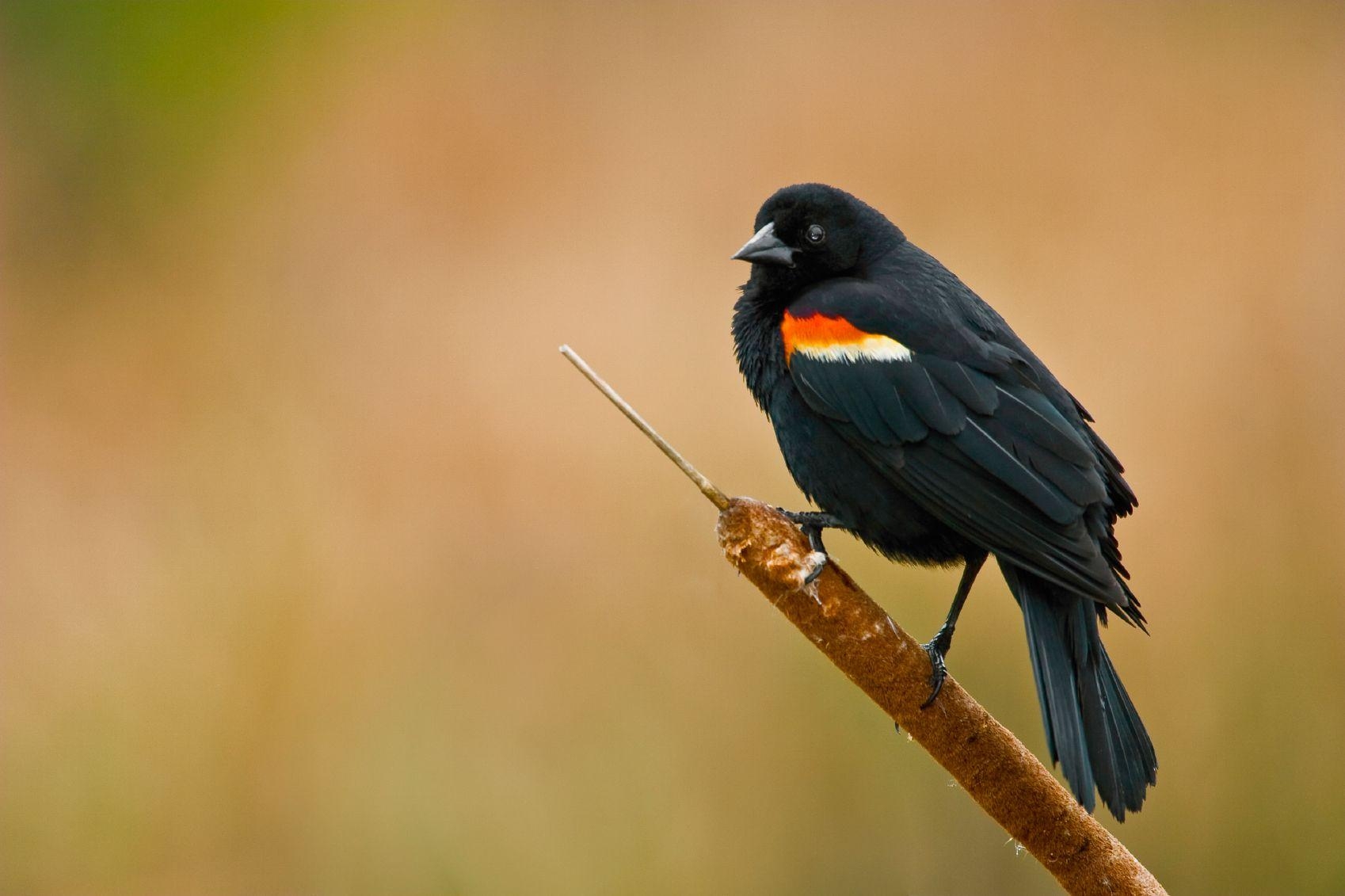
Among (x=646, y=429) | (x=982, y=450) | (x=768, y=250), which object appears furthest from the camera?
(x=768, y=250)

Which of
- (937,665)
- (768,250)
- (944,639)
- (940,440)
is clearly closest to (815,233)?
(768,250)

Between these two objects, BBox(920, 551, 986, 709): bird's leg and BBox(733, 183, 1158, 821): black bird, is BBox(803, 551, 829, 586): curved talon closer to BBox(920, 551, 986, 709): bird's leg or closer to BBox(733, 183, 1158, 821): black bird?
BBox(920, 551, 986, 709): bird's leg

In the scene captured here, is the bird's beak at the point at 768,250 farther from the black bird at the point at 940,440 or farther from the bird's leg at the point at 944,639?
the bird's leg at the point at 944,639

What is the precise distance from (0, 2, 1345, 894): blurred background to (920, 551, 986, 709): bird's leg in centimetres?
126

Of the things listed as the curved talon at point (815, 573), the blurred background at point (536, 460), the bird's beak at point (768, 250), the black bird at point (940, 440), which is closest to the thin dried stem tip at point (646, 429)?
the curved talon at point (815, 573)

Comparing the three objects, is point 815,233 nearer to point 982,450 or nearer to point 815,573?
point 982,450

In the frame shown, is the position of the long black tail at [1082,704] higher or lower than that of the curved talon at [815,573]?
lower

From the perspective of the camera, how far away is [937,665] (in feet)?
5.40

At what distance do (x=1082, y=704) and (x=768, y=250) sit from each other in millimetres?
1013

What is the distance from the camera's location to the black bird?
68.3 inches

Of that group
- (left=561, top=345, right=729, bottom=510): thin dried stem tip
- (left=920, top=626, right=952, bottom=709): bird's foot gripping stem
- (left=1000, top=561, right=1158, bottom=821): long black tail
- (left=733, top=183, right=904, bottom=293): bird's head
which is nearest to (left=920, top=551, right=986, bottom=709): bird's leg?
(left=920, top=626, right=952, bottom=709): bird's foot gripping stem

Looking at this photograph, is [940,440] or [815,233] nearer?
[940,440]

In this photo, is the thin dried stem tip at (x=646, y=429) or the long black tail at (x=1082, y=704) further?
the long black tail at (x=1082, y=704)

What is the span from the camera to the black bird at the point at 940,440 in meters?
1.74
